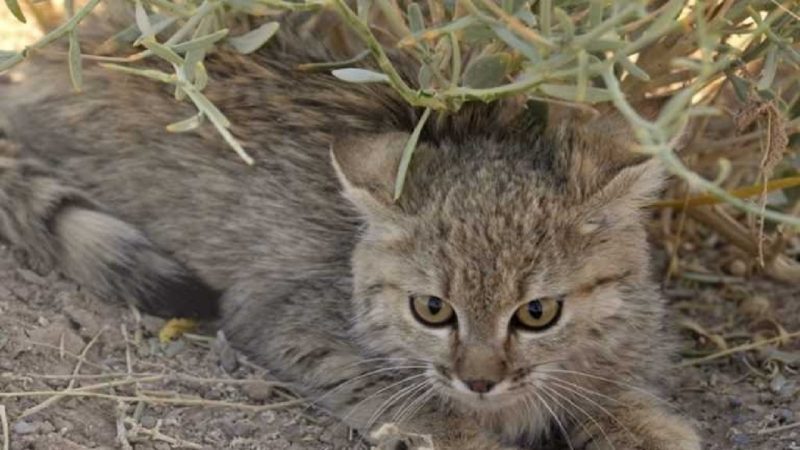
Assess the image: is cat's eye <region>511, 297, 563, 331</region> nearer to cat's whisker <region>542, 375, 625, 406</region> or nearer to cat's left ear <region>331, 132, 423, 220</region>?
cat's whisker <region>542, 375, 625, 406</region>

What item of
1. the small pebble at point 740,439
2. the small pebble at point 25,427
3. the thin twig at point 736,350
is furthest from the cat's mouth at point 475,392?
the small pebble at point 25,427

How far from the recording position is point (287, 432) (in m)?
3.61

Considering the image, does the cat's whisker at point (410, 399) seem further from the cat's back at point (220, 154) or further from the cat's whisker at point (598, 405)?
the cat's back at point (220, 154)

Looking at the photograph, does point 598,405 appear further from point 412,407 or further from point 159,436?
point 159,436

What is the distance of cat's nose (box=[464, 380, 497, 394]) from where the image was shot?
3.20 m

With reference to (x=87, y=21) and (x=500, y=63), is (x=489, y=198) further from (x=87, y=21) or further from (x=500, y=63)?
(x=87, y=21)

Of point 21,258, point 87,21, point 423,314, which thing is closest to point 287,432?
point 423,314

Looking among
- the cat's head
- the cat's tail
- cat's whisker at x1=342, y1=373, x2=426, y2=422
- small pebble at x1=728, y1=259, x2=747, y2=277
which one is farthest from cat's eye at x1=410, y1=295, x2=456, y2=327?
small pebble at x1=728, y1=259, x2=747, y2=277

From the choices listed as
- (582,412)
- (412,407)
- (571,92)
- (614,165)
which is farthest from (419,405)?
(571,92)

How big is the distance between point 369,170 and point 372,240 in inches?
7.9

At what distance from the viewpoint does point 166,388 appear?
146 inches

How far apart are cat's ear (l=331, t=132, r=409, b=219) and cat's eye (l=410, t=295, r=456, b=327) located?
10.1 inches

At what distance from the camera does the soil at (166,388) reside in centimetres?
347

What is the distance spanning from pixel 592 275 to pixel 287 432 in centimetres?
97
